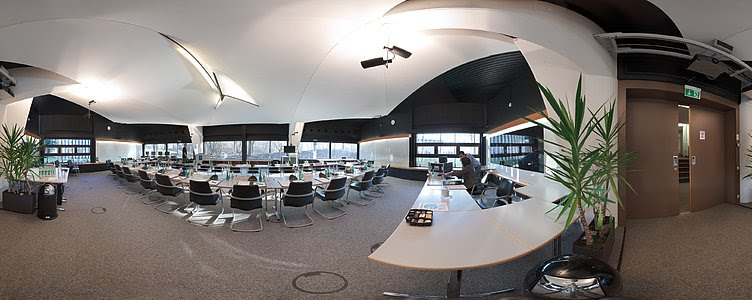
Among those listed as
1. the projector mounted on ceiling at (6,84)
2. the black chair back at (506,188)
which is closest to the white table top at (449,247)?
the black chair back at (506,188)

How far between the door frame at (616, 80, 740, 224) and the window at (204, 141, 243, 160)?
15630 millimetres

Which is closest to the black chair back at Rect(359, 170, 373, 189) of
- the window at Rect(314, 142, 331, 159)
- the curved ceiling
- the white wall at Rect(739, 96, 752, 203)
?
the curved ceiling

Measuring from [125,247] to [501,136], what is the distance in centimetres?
687

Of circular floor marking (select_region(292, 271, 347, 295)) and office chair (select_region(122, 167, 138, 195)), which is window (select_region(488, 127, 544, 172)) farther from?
office chair (select_region(122, 167, 138, 195))

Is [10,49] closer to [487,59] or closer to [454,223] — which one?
[454,223]

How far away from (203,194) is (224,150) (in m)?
12.9

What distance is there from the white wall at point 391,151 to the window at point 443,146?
0.56m

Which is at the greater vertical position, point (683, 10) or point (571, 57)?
point (683, 10)

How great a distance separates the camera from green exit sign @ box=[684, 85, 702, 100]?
4094mm

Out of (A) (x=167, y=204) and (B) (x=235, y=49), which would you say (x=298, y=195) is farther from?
(B) (x=235, y=49)

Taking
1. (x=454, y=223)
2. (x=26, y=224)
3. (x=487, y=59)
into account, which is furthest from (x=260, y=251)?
(x=487, y=59)

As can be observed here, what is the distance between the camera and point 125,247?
3041 millimetres

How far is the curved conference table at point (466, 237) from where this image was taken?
1462 mm

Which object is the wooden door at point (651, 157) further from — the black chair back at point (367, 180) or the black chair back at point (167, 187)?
the black chair back at point (167, 187)
